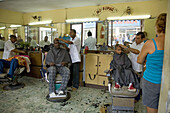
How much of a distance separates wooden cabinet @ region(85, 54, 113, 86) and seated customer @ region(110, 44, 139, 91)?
0.80 m

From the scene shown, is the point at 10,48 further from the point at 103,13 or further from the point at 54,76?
the point at 103,13

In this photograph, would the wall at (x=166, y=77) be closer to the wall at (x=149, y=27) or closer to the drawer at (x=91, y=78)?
the drawer at (x=91, y=78)

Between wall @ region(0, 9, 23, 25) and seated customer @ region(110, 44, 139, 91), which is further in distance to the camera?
wall @ region(0, 9, 23, 25)

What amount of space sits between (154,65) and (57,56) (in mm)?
2354

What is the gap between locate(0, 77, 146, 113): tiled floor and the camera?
2395 millimetres

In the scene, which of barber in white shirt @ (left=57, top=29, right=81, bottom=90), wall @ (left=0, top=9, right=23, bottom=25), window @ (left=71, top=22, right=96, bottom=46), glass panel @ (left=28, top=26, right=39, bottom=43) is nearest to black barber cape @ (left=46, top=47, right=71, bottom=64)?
barber in white shirt @ (left=57, top=29, right=81, bottom=90)

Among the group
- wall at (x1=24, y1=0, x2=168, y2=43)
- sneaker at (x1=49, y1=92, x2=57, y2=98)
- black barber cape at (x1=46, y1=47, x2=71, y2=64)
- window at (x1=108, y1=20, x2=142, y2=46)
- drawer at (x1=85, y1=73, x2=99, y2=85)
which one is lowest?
sneaker at (x1=49, y1=92, x2=57, y2=98)

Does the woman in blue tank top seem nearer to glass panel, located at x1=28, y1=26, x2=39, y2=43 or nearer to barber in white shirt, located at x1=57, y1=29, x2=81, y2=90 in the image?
barber in white shirt, located at x1=57, y1=29, x2=81, y2=90

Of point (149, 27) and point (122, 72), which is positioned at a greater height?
point (149, 27)

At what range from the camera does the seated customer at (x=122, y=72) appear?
2.27 meters

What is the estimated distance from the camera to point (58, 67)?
3.05 metres

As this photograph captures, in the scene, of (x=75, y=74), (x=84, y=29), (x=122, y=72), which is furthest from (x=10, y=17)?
(x=122, y=72)

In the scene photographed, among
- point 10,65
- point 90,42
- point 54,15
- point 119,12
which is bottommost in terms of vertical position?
point 10,65

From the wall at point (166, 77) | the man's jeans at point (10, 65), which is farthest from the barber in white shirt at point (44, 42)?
the wall at point (166, 77)
